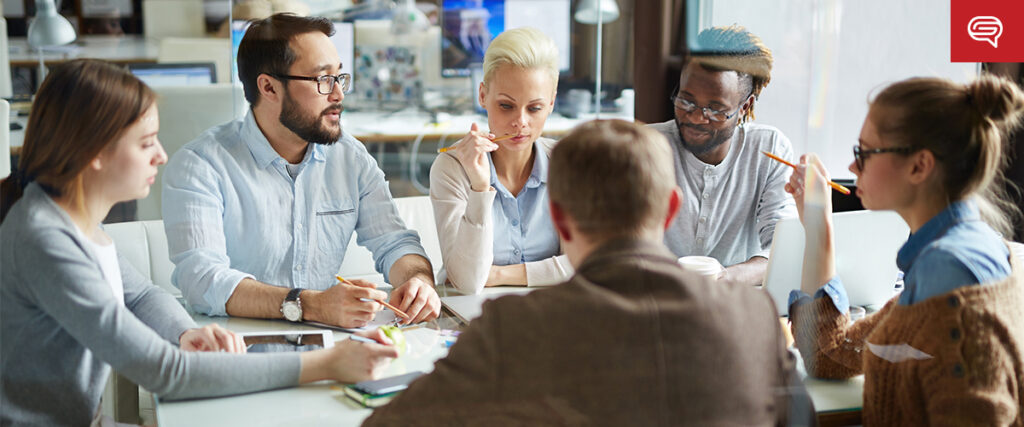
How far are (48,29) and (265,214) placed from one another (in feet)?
1.57

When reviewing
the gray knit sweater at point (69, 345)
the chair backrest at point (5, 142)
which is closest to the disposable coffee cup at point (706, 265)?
the gray knit sweater at point (69, 345)

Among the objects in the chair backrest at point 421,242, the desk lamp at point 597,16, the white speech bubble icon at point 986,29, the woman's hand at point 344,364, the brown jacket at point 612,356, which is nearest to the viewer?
the brown jacket at point 612,356

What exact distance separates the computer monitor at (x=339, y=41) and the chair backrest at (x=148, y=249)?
0.30m

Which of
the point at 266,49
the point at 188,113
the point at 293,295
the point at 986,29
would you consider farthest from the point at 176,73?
the point at 986,29

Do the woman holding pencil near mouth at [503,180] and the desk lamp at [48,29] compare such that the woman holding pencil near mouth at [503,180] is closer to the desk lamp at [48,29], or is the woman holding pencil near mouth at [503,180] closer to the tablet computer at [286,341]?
the tablet computer at [286,341]

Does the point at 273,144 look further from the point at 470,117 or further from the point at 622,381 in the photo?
the point at 622,381

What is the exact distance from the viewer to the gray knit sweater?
1.06m

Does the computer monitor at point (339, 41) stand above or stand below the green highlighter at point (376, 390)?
above

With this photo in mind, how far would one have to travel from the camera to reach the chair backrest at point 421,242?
5.82 ft

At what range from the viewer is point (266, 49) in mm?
1550

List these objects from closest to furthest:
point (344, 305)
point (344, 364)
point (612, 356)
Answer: point (612, 356) < point (344, 364) < point (344, 305)

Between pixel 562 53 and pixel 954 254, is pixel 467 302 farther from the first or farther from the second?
pixel 954 254

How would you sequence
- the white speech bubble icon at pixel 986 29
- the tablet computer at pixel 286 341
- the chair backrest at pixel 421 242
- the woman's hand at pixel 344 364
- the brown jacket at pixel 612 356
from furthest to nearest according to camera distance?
the chair backrest at pixel 421 242 < the white speech bubble icon at pixel 986 29 < the tablet computer at pixel 286 341 < the woman's hand at pixel 344 364 < the brown jacket at pixel 612 356

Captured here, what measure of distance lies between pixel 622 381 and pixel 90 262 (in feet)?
2.18
